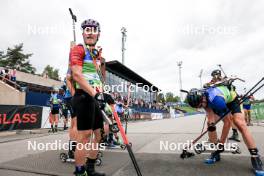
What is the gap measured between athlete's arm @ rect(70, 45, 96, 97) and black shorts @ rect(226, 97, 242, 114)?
252 centimetres

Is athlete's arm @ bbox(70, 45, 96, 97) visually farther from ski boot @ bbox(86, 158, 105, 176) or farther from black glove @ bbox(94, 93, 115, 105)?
ski boot @ bbox(86, 158, 105, 176)

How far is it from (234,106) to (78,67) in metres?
2.71

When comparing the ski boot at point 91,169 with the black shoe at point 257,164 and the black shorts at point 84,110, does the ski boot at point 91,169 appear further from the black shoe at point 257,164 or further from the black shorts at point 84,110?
the black shoe at point 257,164

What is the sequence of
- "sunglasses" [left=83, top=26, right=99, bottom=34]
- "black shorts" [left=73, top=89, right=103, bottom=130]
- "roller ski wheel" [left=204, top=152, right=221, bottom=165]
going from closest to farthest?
"black shorts" [left=73, top=89, right=103, bottom=130] → "sunglasses" [left=83, top=26, right=99, bottom=34] → "roller ski wheel" [left=204, top=152, right=221, bottom=165]

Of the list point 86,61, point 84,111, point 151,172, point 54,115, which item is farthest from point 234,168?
point 54,115

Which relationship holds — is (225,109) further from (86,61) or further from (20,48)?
(20,48)

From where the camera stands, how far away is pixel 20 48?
3044 inches

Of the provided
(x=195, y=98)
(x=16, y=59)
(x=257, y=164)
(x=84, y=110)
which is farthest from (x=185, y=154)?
(x=16, y=59)

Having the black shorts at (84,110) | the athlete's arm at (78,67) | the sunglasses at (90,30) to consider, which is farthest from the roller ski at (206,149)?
the sunglasses at (90,30)

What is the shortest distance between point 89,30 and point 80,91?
0.88m

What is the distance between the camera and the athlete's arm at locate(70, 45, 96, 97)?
3.22m

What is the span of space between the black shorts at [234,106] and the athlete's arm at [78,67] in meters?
2.52

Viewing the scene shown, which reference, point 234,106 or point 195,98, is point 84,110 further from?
point 234,106

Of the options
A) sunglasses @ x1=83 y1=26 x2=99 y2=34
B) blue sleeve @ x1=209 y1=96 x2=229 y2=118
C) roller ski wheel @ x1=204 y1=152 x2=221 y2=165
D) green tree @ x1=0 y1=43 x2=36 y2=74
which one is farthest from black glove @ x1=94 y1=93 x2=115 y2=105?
green tree @ x1=0 y1=43 x2=36 y2=74
